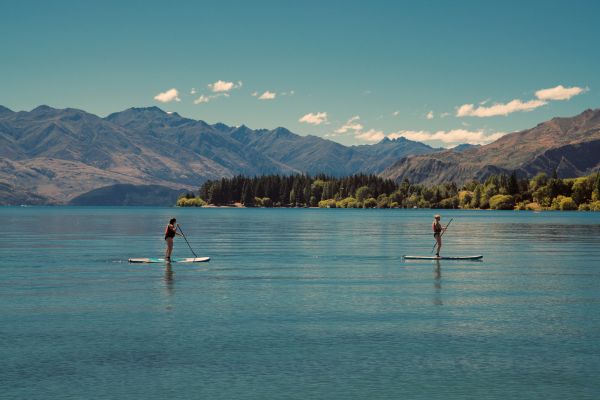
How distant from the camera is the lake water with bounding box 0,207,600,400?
21.6m

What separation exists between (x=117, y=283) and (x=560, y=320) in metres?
27.8

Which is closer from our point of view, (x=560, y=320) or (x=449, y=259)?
(x=560, y=320)

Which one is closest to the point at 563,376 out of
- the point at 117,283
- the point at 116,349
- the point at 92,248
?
the point at 116,349

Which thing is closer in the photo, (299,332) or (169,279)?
(299,332)

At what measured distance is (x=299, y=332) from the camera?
2955 centimetres

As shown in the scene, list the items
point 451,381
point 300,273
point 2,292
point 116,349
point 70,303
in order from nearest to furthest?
point 451,381 → point 116,349 → point 70,303 → point 2,292 → point 300,273

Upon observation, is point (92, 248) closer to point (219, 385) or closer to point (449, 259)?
point (449, 259)

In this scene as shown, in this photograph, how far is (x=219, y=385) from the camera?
Answer: 851 inches

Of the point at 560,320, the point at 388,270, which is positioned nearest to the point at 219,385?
the point at 560,320

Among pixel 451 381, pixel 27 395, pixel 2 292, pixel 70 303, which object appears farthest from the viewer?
pixel 2 292

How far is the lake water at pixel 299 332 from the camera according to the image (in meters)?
21.6

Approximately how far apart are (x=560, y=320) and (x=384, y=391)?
1498 cm

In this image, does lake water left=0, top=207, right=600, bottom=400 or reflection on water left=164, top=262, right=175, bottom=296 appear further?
reflection on water left=164, top=262, right=175, bottom=296

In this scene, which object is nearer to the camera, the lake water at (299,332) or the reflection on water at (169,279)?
the lake water at (299,332)
